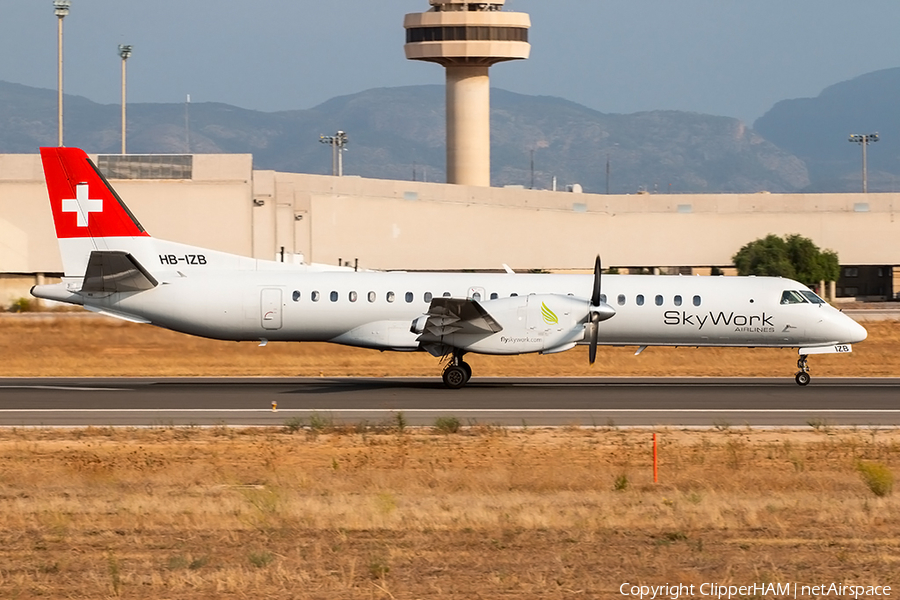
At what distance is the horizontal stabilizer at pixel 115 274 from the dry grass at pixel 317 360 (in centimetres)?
587

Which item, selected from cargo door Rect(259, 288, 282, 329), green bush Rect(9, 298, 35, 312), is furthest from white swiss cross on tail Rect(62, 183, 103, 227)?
green bush Rect(9, 298, 35, 312)

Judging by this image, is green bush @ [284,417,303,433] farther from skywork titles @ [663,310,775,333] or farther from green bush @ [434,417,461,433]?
skywork titles @ [663,310,775,333]

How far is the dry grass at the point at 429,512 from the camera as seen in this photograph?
436 inches

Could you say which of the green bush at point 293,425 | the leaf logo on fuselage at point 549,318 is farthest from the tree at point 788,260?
the green bush at point 293,425

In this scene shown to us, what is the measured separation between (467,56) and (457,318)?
2826 inches

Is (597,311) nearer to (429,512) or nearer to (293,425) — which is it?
(293,425)

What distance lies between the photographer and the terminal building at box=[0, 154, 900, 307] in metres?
72.9

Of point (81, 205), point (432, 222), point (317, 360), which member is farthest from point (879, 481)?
point (432, 222)

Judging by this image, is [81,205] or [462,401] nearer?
[462,401]

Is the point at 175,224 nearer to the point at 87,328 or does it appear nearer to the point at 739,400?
the point at 87,328

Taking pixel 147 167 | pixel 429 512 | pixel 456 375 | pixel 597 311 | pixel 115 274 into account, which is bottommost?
pixel 429 512

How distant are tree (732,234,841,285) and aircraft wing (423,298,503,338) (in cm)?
6245

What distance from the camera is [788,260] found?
8725 centimetres

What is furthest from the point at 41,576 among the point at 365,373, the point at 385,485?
the point at 365,373
